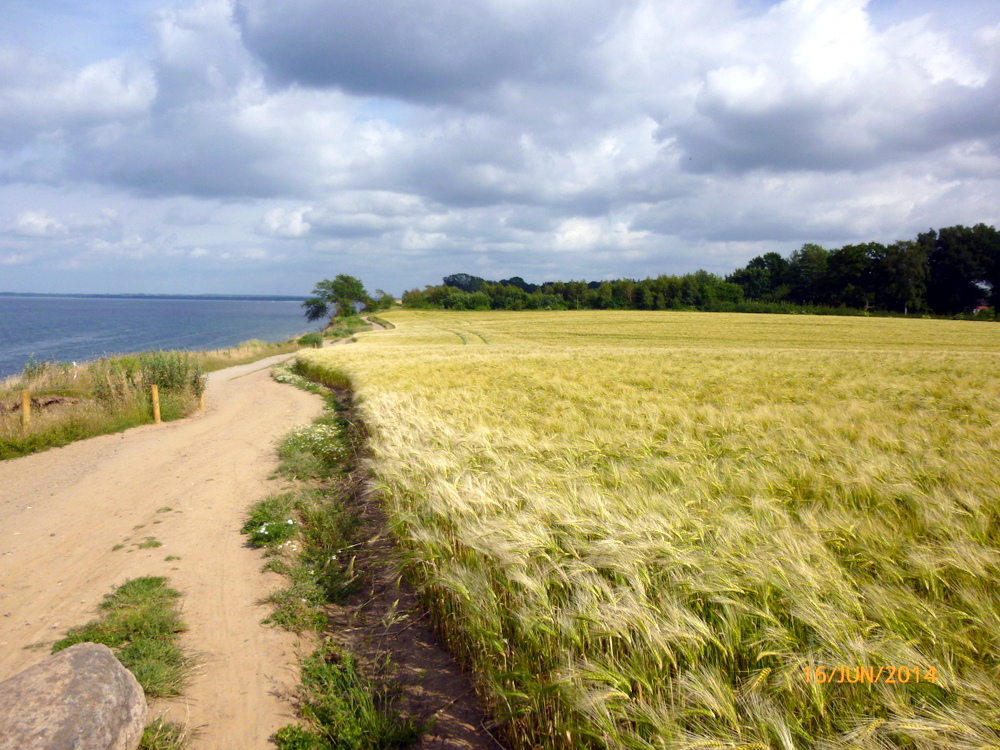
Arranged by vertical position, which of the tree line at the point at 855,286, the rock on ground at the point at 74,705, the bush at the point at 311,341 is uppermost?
the tree line at the point at 855,286

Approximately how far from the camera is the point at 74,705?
269cm

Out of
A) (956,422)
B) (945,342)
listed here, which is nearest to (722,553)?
(956,422)

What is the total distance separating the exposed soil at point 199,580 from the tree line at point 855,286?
7829 centimetres

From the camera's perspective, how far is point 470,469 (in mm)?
5109

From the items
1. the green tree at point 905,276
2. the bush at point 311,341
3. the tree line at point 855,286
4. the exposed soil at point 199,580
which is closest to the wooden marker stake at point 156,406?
the exposed soil at point 199,580

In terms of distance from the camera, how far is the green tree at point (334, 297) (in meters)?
99.4

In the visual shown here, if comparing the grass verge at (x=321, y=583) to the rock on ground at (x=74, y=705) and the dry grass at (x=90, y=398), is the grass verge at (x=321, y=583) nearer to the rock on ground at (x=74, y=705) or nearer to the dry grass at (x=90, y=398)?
the rock on ground at (x=74, y=705)

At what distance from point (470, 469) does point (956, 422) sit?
6.76 metres

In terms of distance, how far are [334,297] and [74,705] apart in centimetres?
10323

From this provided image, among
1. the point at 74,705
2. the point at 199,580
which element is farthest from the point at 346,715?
→ the point at 199,580

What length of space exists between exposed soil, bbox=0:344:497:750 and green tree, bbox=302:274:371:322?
9164cm

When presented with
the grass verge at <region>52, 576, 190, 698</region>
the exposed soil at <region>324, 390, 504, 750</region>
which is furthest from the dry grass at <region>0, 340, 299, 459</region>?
the exposed soil at <region>324, 390, 504, 750</region>
